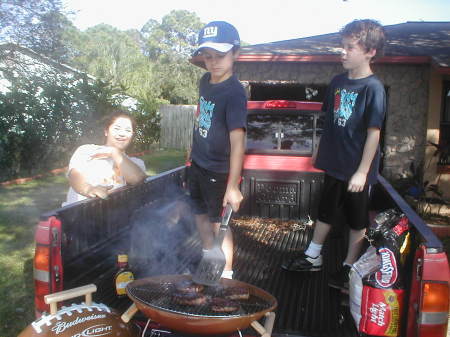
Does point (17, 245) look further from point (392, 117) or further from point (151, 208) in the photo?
point (392, 117)

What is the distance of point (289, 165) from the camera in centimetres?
468

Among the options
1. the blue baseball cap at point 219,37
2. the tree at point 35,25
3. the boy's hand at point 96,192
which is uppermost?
the tree at point 35,25

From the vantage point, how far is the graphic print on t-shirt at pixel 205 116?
113 inches

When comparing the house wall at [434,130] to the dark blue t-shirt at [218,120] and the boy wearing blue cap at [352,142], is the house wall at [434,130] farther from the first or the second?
the dark blue t-shirt at [218,120]

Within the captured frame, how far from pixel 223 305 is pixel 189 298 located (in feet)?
0.58

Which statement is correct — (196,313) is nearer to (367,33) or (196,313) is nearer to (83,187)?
(83,187)

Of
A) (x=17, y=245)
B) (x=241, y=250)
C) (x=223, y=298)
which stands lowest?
(x=17, y=245)

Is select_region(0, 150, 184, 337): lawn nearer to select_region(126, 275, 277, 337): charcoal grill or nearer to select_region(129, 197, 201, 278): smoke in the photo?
select_region(129, 197, 201, 278): smoke

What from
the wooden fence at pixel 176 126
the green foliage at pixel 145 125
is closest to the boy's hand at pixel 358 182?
the green foliage at pixel 145 125

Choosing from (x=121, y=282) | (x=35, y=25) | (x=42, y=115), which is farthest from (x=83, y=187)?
(x=35, y=25)

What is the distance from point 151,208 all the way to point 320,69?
683 centimetres

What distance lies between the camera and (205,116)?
2.92 metres

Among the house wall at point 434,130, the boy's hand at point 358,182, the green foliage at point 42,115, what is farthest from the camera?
the green foliage at point 42,115

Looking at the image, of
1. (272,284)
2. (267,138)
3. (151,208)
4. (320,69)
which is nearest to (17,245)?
(151,208)
